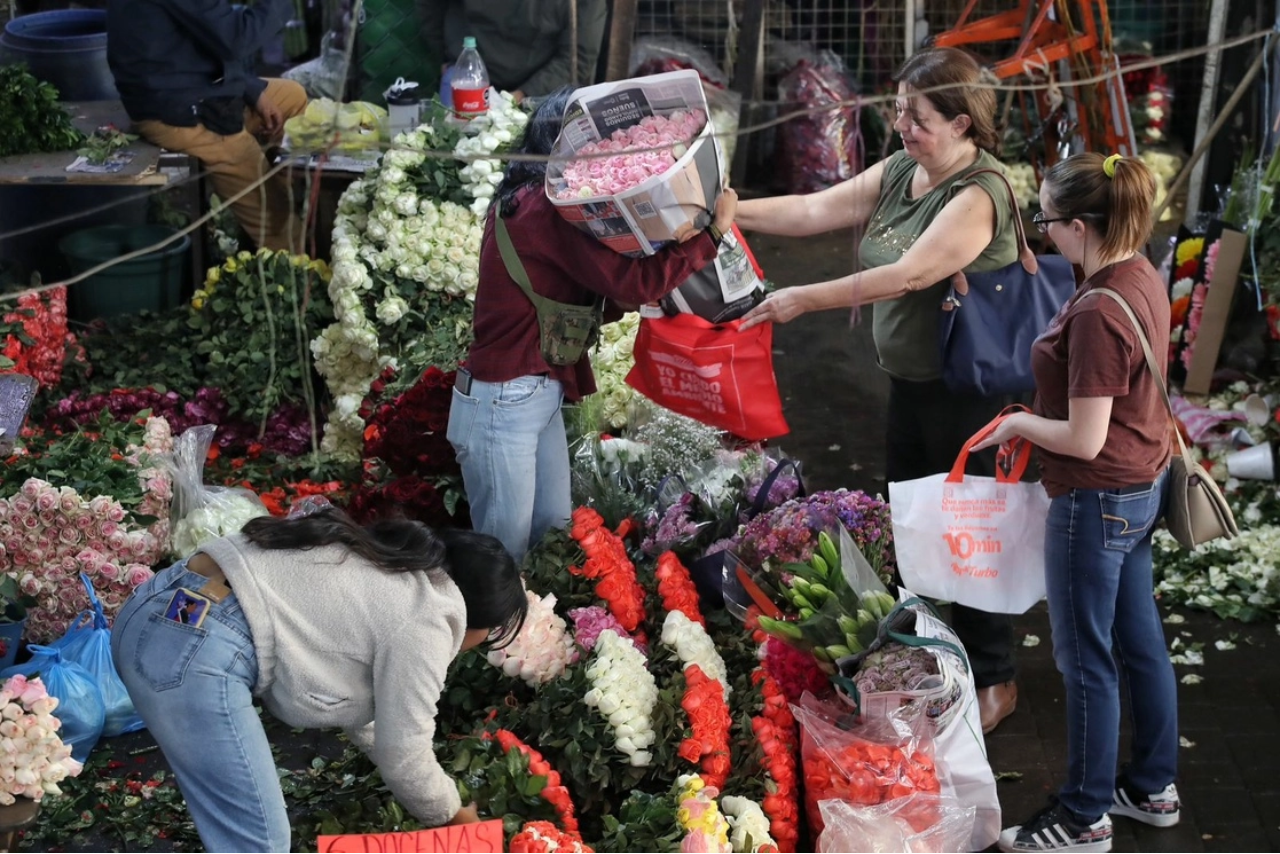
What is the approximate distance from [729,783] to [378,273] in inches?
91.0

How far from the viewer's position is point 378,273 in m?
4.56

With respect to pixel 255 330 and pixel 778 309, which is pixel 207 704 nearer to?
pixel 778 309

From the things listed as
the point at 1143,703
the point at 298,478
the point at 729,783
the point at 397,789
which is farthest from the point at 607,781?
the point at 298,478

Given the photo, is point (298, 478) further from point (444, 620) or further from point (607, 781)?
point (444, 620)

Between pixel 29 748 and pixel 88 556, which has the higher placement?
pixel 29 748

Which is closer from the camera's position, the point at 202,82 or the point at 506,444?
the point at 506,444

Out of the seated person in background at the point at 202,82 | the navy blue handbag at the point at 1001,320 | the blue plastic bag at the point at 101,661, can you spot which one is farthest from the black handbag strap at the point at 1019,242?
the seated person in background at the point at 202,82

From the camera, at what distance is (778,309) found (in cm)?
342

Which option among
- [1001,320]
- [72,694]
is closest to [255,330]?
[72,694]

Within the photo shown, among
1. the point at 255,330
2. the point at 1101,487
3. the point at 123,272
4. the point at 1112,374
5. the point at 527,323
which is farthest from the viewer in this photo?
the point at 123,272

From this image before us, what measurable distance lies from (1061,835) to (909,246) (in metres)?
1.40

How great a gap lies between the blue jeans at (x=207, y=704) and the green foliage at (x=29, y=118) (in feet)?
11.0

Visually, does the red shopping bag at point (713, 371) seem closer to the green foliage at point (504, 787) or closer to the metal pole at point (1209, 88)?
the green foliage at point (504, 787)

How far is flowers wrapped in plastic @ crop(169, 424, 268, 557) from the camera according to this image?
150 inches
